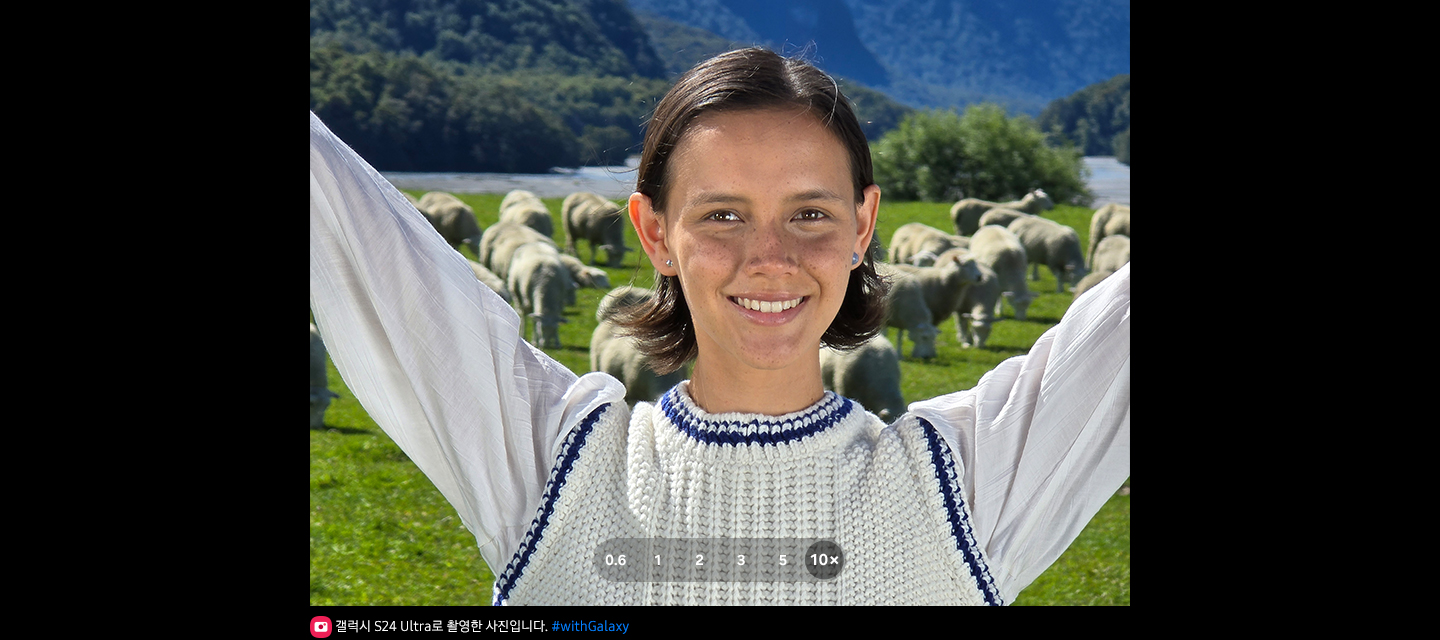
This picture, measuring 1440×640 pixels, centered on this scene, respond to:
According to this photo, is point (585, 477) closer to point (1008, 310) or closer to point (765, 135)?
point (765, 135)

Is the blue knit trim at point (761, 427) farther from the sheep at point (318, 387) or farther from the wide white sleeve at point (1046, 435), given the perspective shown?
the sheep at point (318, 387)

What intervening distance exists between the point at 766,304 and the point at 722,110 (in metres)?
0.25

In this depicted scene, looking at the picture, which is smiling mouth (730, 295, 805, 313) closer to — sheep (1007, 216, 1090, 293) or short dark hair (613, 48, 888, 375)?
short dark hair (613, 48, 888, 375)

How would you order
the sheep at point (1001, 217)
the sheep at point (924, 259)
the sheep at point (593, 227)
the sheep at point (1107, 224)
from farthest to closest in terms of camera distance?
the sheep at point (1001, 217) < the sheep at point (593, 227) < the sheep at point (1107, 224) < the sheep at point (924, 259)

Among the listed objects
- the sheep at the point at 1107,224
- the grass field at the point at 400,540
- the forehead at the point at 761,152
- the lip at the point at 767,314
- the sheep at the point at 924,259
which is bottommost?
the grass field at the point at 400,540

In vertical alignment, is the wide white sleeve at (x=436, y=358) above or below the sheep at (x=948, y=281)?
above

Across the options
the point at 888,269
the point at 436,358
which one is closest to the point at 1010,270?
the point at 888,269

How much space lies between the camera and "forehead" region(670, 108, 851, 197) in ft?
4.42

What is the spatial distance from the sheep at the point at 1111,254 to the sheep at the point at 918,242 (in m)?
1.48

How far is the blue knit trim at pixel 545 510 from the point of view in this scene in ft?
4.71

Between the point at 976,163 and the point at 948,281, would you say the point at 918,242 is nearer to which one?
the point at 948,281

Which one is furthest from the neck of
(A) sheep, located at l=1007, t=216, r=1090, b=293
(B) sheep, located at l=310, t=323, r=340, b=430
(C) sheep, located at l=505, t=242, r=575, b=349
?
(A) sheep, located at l=1007, t=216, r=1090, b=293

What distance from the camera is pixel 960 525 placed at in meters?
1.42

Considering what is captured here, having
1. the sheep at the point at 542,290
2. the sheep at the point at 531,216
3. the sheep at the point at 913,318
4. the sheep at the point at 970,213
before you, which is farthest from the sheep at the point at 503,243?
the sheep at the point at 970,213
